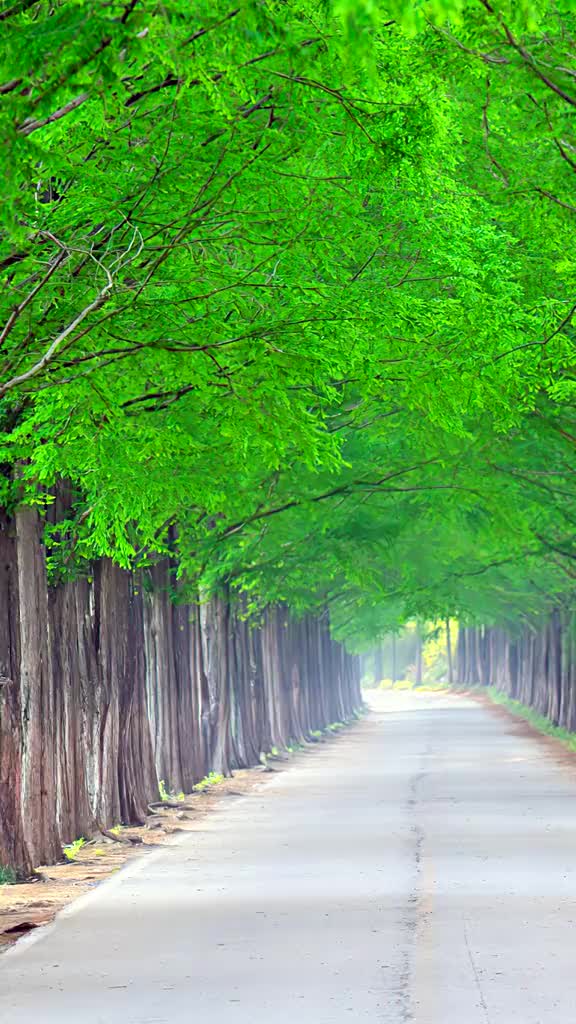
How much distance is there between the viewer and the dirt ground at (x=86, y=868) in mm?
14438

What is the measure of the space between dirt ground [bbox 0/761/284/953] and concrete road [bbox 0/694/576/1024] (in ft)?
1.26

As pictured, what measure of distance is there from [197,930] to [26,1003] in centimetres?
300

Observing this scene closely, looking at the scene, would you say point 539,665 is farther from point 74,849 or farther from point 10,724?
point 10,724

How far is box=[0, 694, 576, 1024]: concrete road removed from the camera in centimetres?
976

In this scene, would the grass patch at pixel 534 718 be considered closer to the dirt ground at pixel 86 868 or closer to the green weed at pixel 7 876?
the dirt ground at pixel 86 868

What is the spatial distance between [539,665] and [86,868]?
49592 mm

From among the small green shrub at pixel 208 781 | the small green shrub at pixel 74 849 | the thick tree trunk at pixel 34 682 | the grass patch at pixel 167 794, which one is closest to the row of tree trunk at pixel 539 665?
the small green shrub at pixel 208 781

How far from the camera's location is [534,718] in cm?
6275

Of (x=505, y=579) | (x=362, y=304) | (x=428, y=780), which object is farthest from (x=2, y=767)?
(x=505, y=579)

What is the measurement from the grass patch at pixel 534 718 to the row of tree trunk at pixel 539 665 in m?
0.27

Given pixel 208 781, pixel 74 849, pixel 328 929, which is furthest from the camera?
pixel 208 781

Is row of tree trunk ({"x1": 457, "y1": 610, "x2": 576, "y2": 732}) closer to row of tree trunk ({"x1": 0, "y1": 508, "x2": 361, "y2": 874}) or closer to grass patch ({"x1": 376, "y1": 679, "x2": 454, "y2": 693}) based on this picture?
row of tree trunk ({"x1": 0, "y1": 508, "x2": 361, "y2": 874})

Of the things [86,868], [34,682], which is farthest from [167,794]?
[34,682]

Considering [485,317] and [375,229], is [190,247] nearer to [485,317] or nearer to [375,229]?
[375,229]
